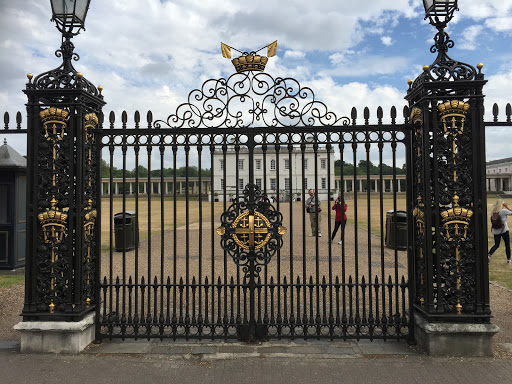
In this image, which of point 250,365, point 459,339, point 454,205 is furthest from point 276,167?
point 459,339

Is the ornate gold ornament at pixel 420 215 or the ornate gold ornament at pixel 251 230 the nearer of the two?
the ornate gold ornament at pixel 420 215

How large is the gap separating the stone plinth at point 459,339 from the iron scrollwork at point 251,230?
2.16 meters

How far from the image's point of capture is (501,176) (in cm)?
4703

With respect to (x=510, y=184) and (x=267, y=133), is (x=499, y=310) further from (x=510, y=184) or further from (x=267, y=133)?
(x=510, y=184)

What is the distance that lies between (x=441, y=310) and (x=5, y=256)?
31.7 feet

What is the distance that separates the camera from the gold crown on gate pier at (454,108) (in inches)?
173

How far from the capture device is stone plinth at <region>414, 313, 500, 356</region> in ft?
14.2

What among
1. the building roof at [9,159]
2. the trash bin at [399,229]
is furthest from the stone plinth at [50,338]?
the trash bin at [399,229]

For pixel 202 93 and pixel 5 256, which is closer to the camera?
pixel 202 93

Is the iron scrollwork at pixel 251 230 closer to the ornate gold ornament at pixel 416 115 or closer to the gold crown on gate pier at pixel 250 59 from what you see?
the gold crown on gate pier at pixel 250 59

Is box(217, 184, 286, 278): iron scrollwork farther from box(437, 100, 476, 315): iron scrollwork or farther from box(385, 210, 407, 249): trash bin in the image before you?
box(385, 210, 407, 249): trash bin

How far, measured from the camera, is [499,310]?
6.07 m

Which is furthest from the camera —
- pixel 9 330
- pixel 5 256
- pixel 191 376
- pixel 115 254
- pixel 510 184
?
pixel 510 184

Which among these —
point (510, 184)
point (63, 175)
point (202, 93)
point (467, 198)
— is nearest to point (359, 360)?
point (467, 198)
